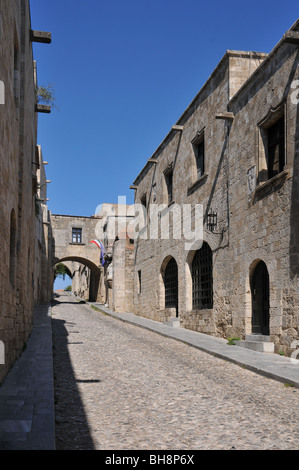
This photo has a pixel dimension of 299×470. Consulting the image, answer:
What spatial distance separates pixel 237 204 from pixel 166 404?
22.1 ft

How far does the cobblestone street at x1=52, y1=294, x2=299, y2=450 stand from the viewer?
414 centimetres

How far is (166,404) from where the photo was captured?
5.43 metres

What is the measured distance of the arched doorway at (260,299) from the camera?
33.4 ft

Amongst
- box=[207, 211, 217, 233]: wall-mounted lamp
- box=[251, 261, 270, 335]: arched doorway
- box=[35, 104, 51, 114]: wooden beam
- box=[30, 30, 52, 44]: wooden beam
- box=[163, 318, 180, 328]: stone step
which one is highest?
box=[30, 30, 52, 44]: wooden beam

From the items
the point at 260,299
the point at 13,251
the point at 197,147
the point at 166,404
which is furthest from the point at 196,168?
the point at 166,404

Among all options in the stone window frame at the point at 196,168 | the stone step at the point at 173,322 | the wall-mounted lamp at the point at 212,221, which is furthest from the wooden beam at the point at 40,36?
the stone step at the point at 173,322

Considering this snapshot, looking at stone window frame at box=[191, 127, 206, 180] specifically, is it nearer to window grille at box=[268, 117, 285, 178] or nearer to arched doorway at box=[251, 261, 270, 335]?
window grille at box=[268, 117, 285, 178]

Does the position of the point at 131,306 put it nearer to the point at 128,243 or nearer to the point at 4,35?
the point at 128,243

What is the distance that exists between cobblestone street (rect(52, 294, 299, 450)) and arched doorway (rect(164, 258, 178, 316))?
7066 millimetres

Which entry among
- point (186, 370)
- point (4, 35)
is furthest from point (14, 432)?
point (4, 35)

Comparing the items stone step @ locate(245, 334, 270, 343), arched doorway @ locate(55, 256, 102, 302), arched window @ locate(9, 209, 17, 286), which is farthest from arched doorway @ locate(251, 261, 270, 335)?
arched doorway @ locate(55, 256, 102, 302)

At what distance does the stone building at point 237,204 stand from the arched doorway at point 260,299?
0.9 inches

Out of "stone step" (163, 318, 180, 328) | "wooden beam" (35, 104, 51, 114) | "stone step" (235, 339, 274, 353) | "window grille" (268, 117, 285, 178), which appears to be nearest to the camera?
"stone step" (235, 339, 274, 353)

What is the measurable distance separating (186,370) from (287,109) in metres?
5.33
